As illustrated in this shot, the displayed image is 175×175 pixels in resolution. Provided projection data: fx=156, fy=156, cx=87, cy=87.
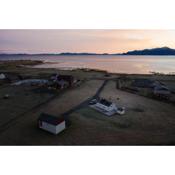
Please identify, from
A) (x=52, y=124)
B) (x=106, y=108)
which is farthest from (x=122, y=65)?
(x=52, y=124)

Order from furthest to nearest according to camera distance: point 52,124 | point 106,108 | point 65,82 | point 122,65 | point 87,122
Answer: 1. point 122,65
2. point 65,82
3. point 106,108
4. point 87,122
5. point 52,124

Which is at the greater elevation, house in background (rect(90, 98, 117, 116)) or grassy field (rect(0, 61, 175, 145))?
house in background (rect(90, 98, 117, 116))

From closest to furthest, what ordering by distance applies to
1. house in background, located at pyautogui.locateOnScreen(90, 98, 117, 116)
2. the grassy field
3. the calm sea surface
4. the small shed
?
the grassy field, the small shed, house in background, located at pyautogui.locateOnScreen(90, 98, 117, 116), the calm sea surface

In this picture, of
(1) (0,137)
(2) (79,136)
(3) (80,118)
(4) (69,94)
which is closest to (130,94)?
(4) (69,94)

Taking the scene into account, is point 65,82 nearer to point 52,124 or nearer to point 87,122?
point 87,122

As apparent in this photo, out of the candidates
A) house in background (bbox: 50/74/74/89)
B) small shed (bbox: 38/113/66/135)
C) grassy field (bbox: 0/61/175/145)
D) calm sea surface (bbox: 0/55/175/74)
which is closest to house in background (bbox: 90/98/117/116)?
grassy field (bbox: 0/61/175/145)

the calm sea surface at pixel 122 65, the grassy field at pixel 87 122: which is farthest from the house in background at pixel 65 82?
the calm sea surface at pixel 122 65

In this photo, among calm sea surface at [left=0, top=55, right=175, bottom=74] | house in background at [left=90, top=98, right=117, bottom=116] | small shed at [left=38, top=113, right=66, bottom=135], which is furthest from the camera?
calm sea surface at [left=0, top=55, right=175, bottom=74]

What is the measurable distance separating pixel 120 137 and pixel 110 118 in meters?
2.35

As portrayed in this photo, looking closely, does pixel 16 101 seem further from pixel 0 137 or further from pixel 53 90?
pixel 0 137

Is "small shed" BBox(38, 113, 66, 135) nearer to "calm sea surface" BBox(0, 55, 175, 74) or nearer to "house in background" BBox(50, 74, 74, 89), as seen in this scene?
"house in background" BBox(50, 74, 74, 89)

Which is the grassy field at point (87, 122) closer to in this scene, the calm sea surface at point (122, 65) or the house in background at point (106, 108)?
the house in background at point (106, 108)

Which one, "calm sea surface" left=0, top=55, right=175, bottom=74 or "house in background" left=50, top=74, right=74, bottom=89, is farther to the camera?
"calm sea surface" left=0, top=55, right=175, bottom=74

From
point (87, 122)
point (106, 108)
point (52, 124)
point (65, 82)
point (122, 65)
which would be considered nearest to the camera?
point (52, 124)
